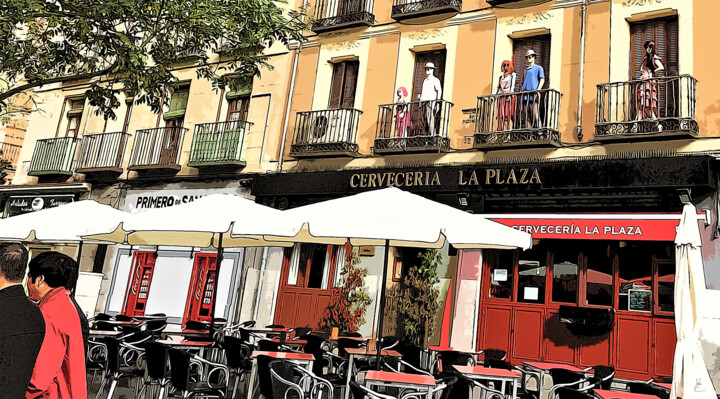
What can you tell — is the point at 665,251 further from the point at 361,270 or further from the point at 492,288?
the point at 361,270

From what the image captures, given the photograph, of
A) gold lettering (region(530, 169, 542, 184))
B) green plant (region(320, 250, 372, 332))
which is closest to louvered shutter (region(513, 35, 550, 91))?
gold lettering (region(530, 169, 542, 184))

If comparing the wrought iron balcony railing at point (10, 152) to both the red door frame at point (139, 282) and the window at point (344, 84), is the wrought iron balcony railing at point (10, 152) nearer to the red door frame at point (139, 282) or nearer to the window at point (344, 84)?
the red door frame at point (139, 282)

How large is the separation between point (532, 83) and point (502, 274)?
393 cm

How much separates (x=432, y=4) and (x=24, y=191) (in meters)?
15.7

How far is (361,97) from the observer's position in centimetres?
1511

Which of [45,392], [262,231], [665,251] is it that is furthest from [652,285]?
[45,392]

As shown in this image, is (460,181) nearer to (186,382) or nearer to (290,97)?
(290,97)

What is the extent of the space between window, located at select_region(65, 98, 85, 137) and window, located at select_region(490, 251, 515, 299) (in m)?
16.0

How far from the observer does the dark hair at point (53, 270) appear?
374 cm

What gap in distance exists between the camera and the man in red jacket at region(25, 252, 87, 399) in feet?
10.7

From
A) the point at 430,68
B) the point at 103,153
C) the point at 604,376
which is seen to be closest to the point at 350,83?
the point at 430,68

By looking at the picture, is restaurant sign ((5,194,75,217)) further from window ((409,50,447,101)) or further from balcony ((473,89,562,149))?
balcony ((473,89,562,149))

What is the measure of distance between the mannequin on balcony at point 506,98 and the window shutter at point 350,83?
4.07m

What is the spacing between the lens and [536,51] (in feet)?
42.9
